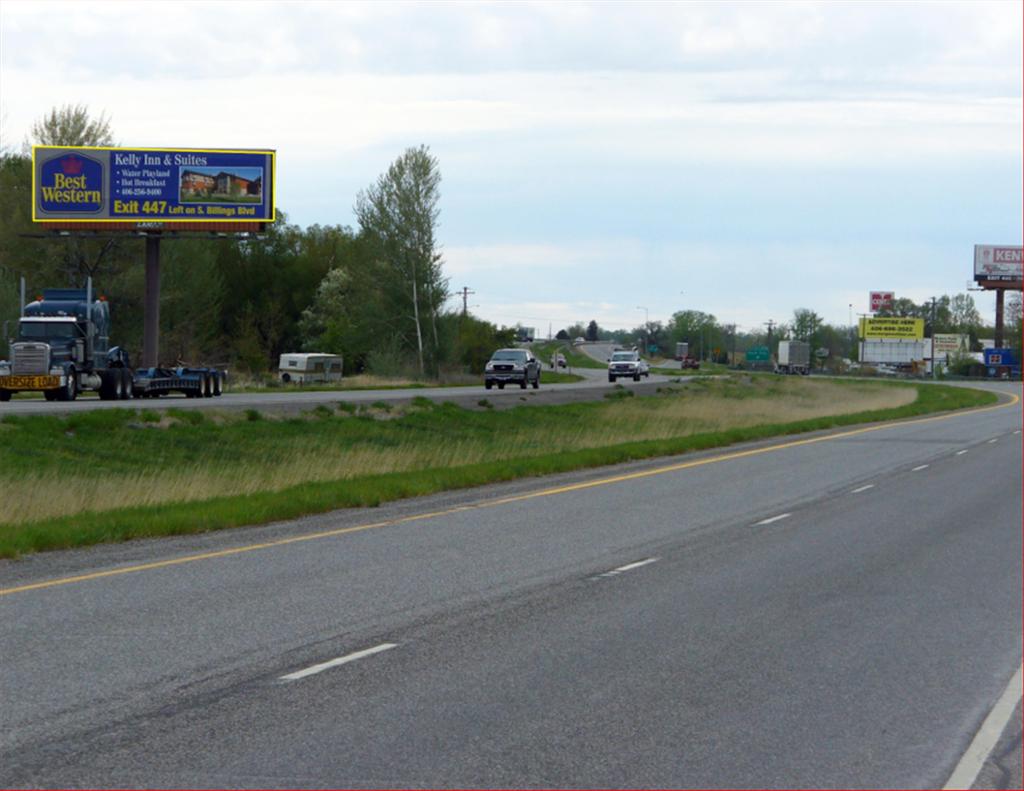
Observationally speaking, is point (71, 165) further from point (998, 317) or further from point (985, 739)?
point (998, 317)

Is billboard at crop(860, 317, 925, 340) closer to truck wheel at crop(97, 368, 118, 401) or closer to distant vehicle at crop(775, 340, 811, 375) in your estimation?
distant vehicle at crop(775, 340, 811, 375)

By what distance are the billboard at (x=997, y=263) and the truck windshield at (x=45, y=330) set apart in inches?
5613

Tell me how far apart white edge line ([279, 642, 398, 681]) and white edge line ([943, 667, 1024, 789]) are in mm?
3916

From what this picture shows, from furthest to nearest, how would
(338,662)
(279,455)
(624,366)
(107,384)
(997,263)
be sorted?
(997,263) → (624,366) → (107,384) → (279,455) → (338,662)

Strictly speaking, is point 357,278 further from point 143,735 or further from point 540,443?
point 143,735

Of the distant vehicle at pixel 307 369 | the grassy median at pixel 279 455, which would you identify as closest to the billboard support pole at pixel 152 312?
the grassy median at pixel 279 455

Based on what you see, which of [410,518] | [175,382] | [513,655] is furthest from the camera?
[175,382]

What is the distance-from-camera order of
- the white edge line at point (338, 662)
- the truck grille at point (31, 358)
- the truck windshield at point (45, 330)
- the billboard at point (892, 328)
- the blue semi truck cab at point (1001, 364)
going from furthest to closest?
the billboard at point (892, 328)
the blue semi truck cab at point (1001, 364)
the truck windshield at point (45, 330)
the truck grille at point (31, 358)
the white edge line at point (338, 662)

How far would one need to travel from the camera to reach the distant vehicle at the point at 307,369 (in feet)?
262

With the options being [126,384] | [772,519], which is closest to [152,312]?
[126,384]

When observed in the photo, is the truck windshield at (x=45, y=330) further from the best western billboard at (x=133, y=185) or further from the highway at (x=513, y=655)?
the highway at (x=513, y=655)

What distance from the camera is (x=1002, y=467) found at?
103 feet

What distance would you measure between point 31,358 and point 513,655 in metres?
34.7

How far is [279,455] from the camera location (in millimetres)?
31359
